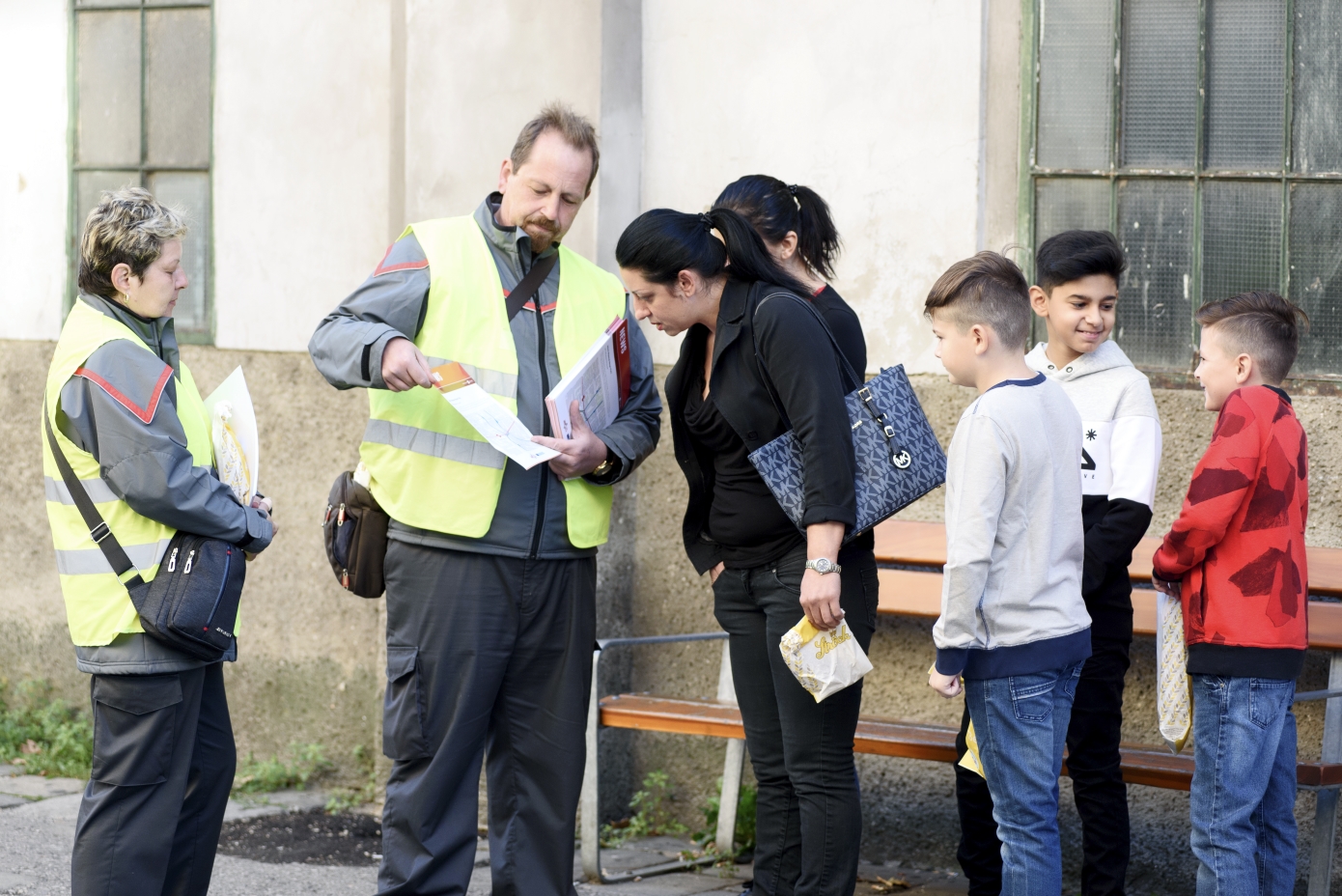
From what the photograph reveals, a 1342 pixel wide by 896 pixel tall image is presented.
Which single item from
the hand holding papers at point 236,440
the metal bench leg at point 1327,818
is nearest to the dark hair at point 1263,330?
the metal bench leg at point 1327,818

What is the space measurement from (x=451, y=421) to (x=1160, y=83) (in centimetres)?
267

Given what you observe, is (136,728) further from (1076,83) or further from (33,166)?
(33,166)

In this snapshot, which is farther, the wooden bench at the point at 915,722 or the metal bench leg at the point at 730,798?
the metal bench leg at the point at 730,798

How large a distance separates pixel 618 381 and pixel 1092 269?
132 centimetres

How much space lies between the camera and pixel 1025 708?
11.0 ft

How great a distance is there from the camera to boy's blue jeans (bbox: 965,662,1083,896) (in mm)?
3367

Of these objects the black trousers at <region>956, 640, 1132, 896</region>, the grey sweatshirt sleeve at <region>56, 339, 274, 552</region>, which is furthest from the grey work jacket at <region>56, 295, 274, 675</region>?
the black trousers at <region>956, 640, 1132, 896</region>

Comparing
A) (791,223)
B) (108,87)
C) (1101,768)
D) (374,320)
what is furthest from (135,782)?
(108,87)

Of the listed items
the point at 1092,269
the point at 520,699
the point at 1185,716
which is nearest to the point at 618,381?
the point at 520,699

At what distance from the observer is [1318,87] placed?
469cm

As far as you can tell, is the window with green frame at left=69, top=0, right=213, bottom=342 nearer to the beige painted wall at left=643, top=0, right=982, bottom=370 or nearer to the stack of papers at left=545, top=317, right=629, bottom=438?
Result: the beige painted wall at left=643, top=0, right=982, bottom=370

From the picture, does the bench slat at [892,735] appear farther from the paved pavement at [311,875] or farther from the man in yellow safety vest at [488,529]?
the man in yellow safety vest at [488,529]

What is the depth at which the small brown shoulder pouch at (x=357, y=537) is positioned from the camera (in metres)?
3.84

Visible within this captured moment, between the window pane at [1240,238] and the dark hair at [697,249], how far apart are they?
1872 millimetres
